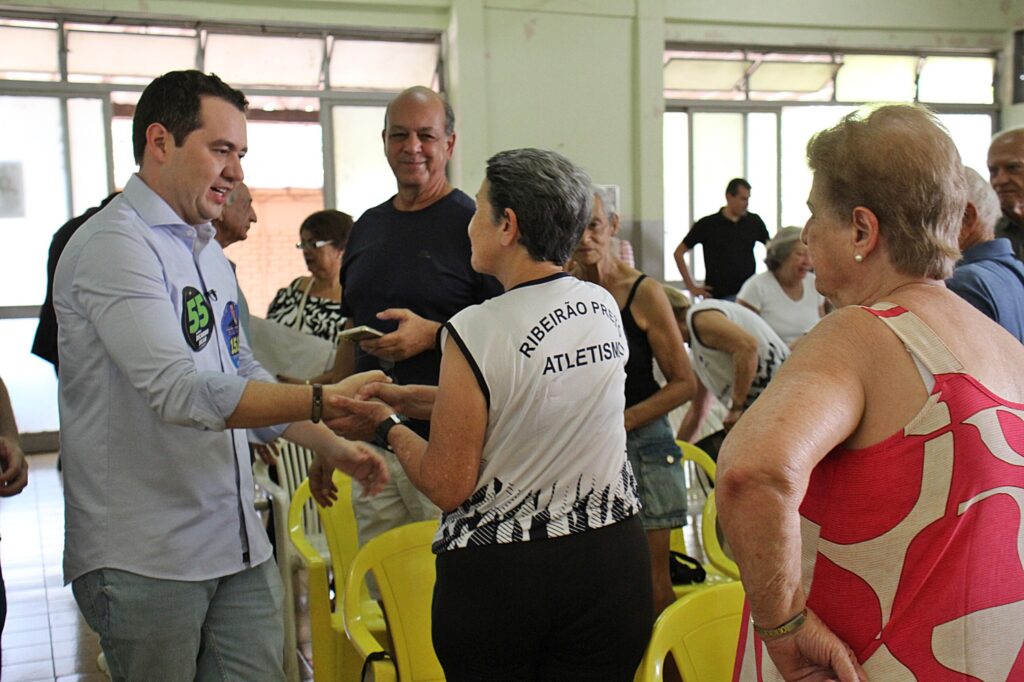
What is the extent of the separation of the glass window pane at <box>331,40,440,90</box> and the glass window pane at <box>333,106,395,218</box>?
0.24 m

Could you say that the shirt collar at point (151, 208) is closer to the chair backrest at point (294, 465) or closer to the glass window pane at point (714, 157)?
the chair backrest at point (294, 465)

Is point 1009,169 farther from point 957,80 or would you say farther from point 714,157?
point 957,80

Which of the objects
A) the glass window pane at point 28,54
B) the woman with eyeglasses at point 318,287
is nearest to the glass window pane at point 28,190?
the glass window pane at point 28,54

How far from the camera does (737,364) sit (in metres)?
3.60

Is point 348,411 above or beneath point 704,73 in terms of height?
beneath

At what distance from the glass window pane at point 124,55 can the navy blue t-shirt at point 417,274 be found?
599 centimetres

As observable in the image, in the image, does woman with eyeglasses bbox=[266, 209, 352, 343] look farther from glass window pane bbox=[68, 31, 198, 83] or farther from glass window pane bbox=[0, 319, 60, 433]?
glass window pane bbox=[0, 319, 60, 433]

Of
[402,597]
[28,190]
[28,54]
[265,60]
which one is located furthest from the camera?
[265,60]

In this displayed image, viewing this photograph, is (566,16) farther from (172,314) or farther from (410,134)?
(172,314)

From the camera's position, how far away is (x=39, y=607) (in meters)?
4.45

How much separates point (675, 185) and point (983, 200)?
25.4ft

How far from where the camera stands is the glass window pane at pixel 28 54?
26.1 feet

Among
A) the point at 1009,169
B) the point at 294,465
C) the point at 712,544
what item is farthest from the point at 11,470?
the point at 1009,169

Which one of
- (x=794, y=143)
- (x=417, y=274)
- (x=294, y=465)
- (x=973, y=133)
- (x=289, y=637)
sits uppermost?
(x=973, y=133)
